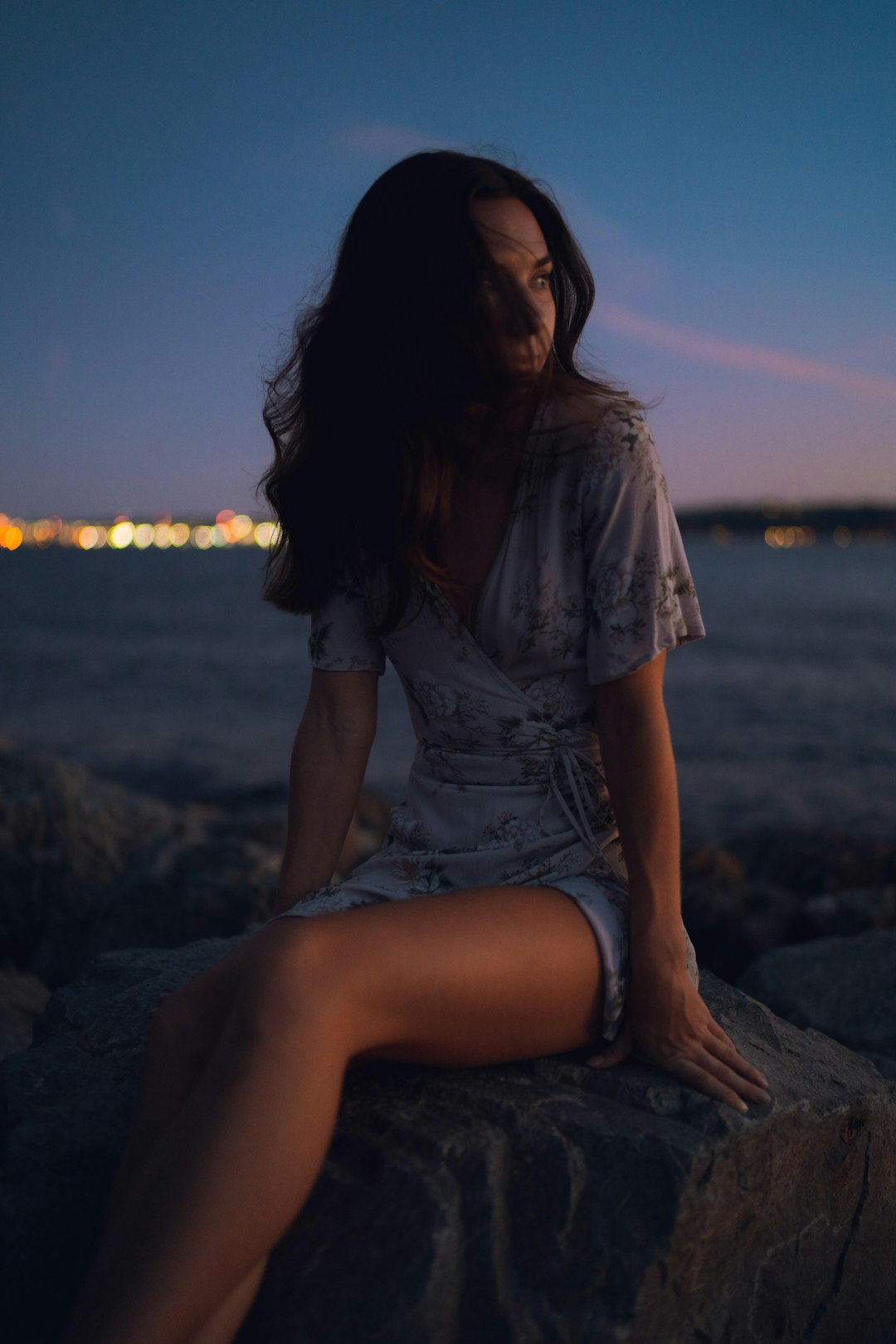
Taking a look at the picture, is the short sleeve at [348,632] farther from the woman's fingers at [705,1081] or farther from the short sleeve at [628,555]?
the woman's fingers at [705,1081]

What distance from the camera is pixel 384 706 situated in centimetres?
1562

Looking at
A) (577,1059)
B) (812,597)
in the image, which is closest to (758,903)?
(577,1059)

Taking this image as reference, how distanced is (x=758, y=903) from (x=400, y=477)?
466 centimetres

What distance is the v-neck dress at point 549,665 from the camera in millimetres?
1836

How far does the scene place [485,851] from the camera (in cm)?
194

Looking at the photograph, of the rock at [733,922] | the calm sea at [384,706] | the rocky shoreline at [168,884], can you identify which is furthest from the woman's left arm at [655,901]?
the calm sea at [384,706]

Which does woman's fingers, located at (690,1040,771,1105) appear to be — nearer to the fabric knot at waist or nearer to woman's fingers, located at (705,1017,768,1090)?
woman's fingers, located at (705,1017,768,1090)

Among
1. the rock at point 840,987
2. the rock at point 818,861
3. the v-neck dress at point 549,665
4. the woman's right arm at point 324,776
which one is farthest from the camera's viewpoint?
the rock at point 818,861

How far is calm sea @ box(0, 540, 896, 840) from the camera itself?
10672 mm

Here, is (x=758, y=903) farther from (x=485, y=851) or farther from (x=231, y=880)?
(x=485, y=851)

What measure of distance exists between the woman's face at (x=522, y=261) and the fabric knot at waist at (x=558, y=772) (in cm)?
70

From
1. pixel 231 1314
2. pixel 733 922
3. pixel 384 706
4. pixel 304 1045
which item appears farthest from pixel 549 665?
pixel 384 706

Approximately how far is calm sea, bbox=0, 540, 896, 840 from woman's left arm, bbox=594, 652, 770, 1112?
277 inches

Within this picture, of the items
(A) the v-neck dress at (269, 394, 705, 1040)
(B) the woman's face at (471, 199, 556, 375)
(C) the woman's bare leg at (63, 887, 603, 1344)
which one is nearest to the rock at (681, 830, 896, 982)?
(A) the v-neck dress at (269, 394, 705, 1040)
